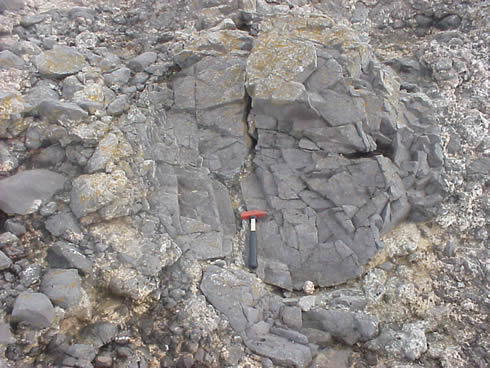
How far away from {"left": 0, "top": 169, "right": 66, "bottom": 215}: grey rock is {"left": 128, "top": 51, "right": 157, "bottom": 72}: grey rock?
2.94 meters

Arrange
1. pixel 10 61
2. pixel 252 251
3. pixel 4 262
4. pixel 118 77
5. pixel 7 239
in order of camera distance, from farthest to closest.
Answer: pixel 118 77
pixel 10 61
pixel 252 251
pixel 7 239
pixel 4 262

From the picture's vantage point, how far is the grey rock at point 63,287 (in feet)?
17.9

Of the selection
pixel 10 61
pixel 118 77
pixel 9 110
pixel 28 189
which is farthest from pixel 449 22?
pixel 28 189

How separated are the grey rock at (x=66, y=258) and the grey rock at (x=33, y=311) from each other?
0.64 metres

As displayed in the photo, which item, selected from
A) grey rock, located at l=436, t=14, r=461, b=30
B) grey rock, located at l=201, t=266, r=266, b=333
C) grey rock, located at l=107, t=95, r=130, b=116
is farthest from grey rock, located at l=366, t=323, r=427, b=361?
grey rock, located at l=436, t=14, r=461, b=30

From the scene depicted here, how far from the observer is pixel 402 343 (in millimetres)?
6207

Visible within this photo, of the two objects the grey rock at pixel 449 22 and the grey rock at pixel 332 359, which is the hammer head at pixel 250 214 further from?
the grey rock at pixel 449 22

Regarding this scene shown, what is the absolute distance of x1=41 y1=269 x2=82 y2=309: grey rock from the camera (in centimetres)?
545

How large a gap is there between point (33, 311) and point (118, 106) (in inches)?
150

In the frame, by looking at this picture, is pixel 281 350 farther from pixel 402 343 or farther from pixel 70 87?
pixel 70 87

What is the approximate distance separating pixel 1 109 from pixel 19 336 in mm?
3516

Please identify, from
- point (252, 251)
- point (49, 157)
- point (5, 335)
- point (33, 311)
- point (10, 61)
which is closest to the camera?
point (5, 335)

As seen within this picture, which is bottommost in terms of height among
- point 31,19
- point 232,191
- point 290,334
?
point 290,334

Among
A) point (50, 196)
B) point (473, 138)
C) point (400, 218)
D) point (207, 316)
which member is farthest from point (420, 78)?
point (50, 196)
